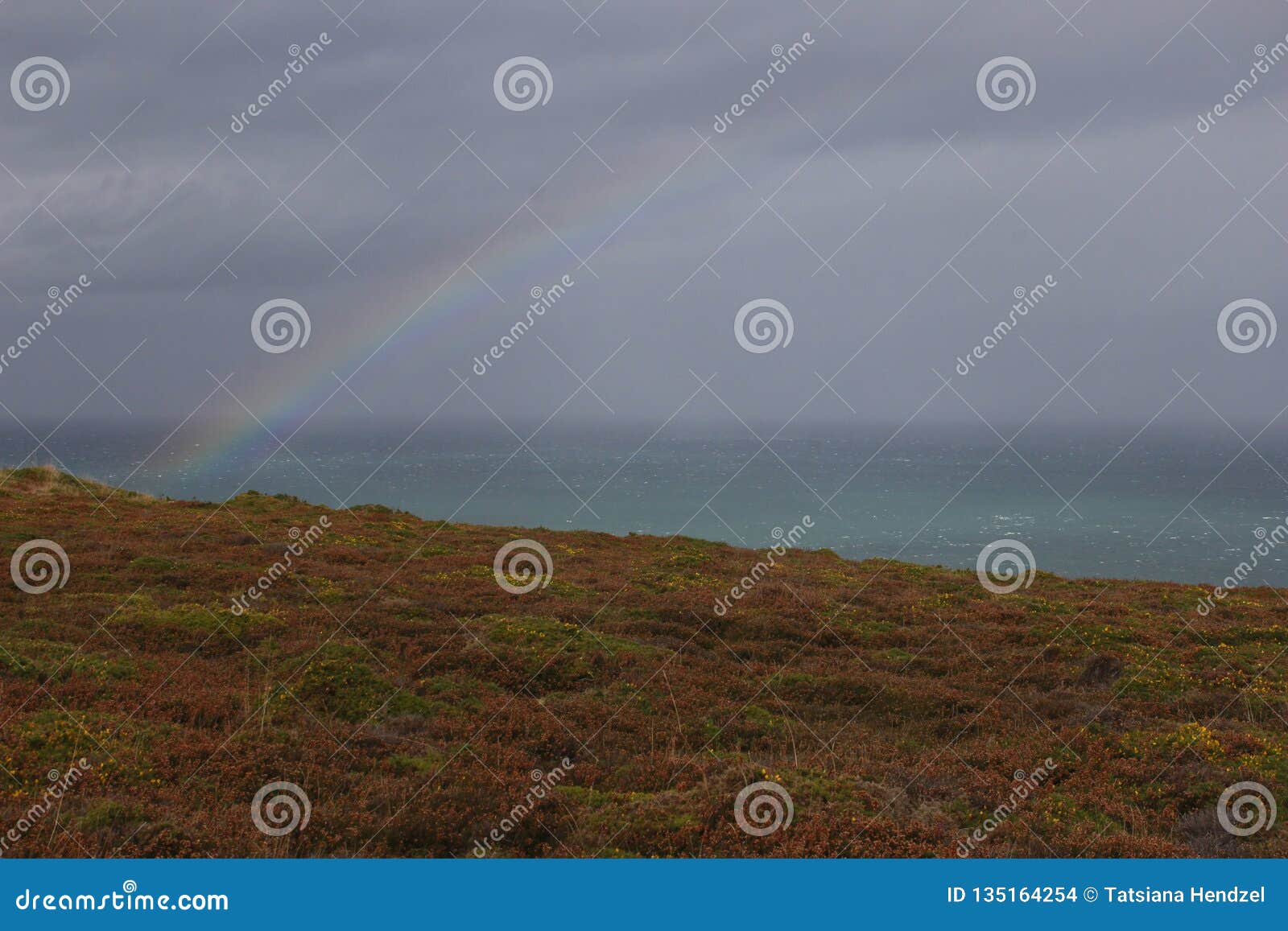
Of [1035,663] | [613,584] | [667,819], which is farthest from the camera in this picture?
[613,584]

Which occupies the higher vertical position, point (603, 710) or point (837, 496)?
point (837, 496)

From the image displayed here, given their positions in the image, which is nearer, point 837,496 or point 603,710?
point 603,710

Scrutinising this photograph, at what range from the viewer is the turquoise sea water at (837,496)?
7550 cm

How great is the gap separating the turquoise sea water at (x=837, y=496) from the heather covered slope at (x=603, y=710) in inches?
1238

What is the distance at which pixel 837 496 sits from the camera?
118 m

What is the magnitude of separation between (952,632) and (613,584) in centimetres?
1006

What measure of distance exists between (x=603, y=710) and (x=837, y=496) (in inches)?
4241

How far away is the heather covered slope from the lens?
9680mm

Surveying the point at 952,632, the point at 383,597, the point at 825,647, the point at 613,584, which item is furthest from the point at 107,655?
the point at 952,632

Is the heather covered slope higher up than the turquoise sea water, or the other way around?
the turquoise sea water

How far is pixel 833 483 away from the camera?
125125mm

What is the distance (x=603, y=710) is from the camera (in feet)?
46.8

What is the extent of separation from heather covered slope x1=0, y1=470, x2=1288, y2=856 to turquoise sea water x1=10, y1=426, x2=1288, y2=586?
103 ft

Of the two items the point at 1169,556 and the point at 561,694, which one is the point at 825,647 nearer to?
the point at 561,694
